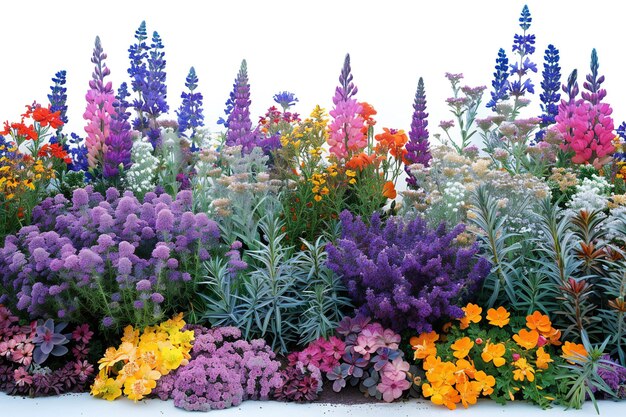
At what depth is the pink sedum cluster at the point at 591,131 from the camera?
8.66m

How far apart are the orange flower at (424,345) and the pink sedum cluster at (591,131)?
4108mm

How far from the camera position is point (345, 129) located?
8.30 metres

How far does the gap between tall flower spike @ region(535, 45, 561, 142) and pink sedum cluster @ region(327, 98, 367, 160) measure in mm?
3033

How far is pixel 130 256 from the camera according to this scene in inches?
239

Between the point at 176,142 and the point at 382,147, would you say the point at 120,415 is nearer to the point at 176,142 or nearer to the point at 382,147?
the point at 176,142

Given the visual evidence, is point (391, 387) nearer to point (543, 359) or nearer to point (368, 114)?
point (543, 359)

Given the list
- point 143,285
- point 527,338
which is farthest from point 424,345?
point 143,285

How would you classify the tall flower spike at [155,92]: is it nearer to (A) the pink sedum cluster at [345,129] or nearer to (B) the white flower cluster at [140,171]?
(B) the white flower cluster at [140,171]

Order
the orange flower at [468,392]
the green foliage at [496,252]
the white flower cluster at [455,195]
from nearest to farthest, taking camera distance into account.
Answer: the orange flower at [468,392]
the green foliage at [496,252]
the white flower cluster at [455,195]

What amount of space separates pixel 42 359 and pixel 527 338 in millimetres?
4182

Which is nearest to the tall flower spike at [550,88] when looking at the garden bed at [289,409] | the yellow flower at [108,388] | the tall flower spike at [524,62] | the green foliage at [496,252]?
the tall flower spike at [524,62]

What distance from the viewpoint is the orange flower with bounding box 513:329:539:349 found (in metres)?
5.71

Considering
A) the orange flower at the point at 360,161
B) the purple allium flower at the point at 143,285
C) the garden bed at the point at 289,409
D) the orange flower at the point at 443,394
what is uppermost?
the orange flower at the point at 360,161

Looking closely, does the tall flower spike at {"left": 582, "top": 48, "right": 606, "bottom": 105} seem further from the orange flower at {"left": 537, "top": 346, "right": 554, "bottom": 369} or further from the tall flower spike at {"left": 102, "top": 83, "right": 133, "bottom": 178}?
the tall flower spike at {"left": 102, "top": 83, "right": 133, "bottom": 178}
